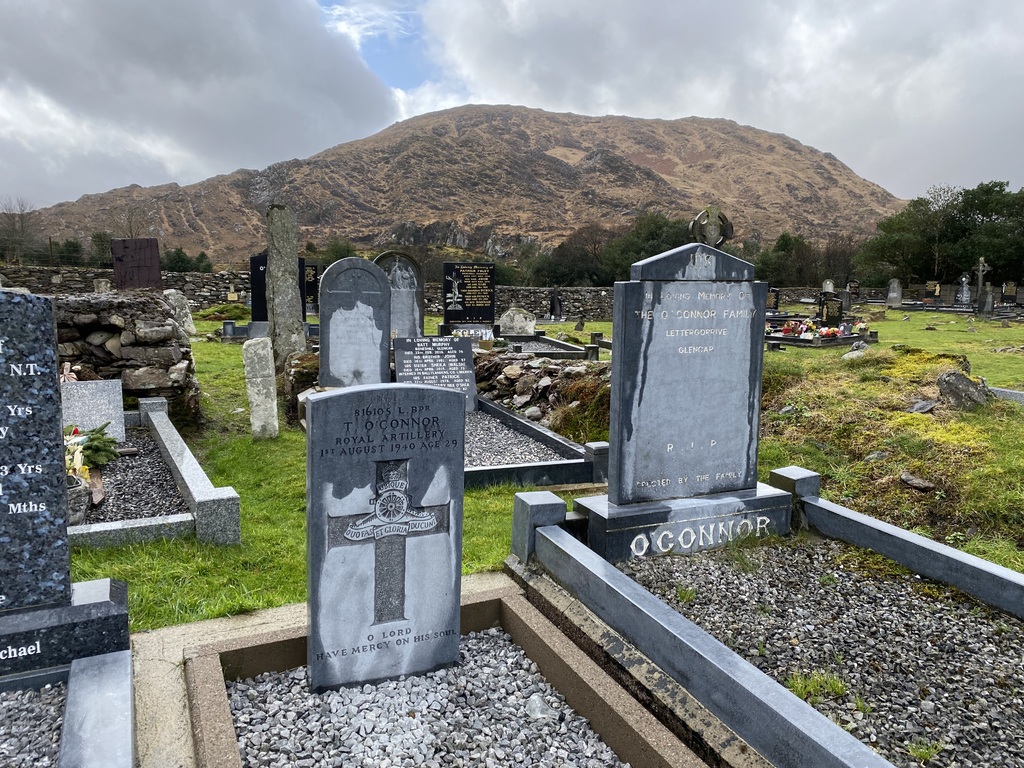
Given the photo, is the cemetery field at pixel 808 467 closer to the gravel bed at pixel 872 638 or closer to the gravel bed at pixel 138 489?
the gravel bed at pixel 138 489

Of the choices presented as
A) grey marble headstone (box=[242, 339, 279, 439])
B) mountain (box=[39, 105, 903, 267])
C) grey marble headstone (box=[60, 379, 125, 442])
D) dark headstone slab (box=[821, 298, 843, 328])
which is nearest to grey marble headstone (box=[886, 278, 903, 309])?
dark headstone slab (box=[821, 298, 843, 328])

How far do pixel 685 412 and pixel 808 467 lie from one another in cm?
266

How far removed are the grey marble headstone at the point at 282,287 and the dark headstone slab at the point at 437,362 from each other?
3527 mm

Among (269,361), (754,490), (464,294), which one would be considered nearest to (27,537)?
(754,490)

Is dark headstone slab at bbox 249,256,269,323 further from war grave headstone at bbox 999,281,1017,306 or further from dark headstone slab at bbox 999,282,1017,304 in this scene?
dark headstone slab at bbox 999,282,1017,304

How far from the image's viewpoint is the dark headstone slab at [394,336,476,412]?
31.3 feet

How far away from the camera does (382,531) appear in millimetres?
3137

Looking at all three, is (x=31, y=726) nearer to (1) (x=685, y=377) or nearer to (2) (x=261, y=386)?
(1) (x=685, y=377)

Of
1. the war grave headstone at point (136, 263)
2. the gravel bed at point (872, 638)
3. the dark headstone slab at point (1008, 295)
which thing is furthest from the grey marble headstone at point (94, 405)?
the dark headstone slab at point (1008, 295)

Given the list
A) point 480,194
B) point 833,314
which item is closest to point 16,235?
point 833,314

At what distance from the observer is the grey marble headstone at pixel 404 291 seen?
15.1 metres

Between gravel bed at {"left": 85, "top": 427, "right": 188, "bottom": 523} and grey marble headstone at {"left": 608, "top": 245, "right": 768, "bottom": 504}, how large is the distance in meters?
3.53

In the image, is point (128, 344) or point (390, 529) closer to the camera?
point (390, 529)

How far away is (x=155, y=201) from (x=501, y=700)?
113 metres
